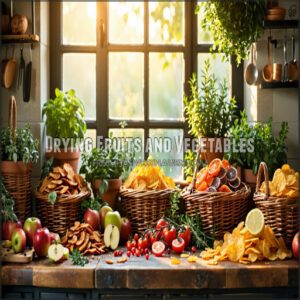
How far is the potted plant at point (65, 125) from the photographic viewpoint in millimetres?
3051

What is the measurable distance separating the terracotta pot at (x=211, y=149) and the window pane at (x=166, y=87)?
371mm

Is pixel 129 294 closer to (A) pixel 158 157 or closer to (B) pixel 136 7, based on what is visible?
(A) pixel 158 157

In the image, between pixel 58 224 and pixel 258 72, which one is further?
pixel 258 72

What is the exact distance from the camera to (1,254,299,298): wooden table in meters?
2.44

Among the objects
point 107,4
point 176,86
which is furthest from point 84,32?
point 176,86

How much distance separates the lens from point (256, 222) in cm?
258

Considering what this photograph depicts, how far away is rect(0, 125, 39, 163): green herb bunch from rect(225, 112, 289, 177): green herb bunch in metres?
1.04

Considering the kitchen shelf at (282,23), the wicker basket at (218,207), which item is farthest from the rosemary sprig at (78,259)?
the kitchen shelf at (282,23)

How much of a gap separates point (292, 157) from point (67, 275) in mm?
1407

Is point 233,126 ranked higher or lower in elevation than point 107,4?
lower

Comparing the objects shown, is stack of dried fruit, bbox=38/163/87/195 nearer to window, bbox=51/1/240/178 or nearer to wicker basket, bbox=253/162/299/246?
window, bbox=51/1/240/178

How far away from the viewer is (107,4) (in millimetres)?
3301

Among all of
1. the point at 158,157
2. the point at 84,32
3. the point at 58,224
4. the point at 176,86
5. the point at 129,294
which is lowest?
the point at 129,294

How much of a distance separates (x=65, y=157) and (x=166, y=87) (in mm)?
757
